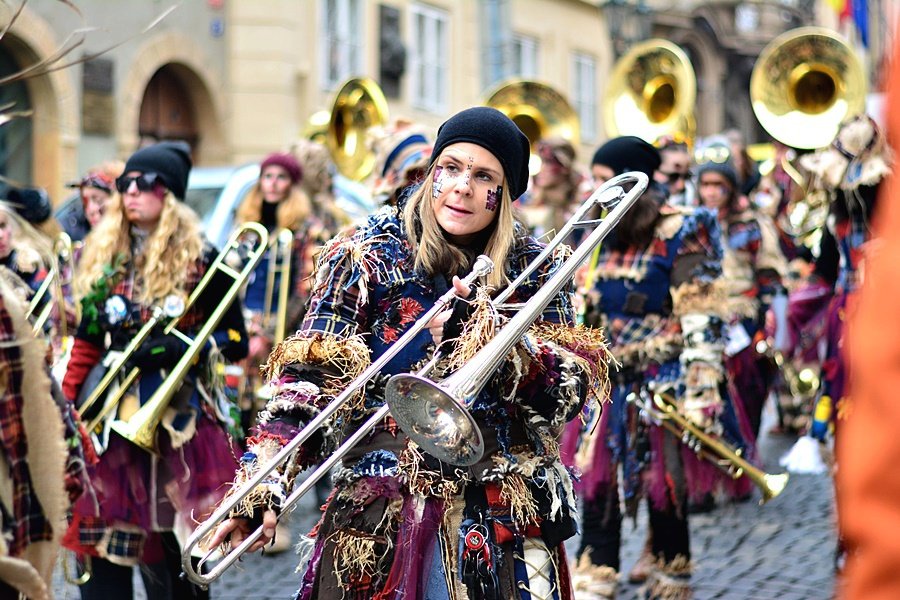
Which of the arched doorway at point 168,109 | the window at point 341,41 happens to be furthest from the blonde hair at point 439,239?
the window at point 341,41

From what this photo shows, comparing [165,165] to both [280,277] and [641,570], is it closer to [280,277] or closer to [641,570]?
[641,570]

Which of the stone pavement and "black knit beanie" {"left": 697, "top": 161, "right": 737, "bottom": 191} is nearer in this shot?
the stone pavement

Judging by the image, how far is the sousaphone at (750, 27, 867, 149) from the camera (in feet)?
35.2

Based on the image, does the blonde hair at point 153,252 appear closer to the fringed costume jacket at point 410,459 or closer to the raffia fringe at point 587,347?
the fringed costume jacket at point 410,459

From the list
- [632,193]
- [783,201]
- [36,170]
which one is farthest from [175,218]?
[36,170]

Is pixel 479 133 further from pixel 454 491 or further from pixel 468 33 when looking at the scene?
pixel 468 33

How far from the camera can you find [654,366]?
5.82m

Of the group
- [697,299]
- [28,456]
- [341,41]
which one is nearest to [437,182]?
[28,456]

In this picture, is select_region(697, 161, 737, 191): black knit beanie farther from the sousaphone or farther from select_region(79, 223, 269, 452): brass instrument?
select_region(79, 223, 269, 452): brass instrument

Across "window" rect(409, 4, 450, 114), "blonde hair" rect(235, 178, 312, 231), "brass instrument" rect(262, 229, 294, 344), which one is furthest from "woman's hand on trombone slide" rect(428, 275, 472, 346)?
"window" rect(409, 4, 450, 114)

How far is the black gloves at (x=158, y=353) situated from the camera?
5.21 m

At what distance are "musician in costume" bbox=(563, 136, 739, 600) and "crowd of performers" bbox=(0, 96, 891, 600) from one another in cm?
1

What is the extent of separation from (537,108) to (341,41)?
9143 mm

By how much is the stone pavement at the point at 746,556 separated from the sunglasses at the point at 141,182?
4.88 feet
